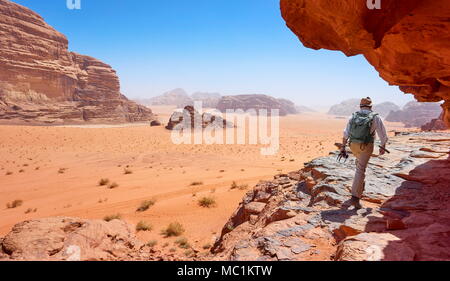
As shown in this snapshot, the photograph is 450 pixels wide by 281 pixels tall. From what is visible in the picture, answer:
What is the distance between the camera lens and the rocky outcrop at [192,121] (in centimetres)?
3650

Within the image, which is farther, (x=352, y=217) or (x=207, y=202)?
(x=207, y=202)

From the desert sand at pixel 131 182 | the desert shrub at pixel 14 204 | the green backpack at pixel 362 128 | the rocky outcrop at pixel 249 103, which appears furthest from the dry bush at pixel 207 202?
the rocky outcrop at pixel 249 103

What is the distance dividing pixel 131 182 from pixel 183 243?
23.8 ft

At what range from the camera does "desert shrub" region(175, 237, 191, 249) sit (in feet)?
19.3

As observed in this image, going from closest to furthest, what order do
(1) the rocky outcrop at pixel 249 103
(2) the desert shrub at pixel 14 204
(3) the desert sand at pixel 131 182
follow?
1. (3) the desert sand at pixel 131 182
2. (2) the desert shrub at pixel 14 204
3. (1) the rocky outcrop at pixel 249 103

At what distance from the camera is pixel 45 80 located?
54062 millimetres

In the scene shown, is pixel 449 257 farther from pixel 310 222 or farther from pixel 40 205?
pixel 40 205

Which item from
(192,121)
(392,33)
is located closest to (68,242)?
(392,33)

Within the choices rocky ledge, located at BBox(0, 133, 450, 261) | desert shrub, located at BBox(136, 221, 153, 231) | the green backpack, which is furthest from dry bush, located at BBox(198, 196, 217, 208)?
the green backpack

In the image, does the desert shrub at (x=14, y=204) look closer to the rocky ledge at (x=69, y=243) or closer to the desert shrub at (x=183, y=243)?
the rocky ledge at (x=69, y=243)

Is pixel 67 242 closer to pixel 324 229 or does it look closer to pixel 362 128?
pixel 324 229

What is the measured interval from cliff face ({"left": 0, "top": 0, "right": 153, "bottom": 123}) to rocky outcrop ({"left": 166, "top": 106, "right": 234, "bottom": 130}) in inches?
894
